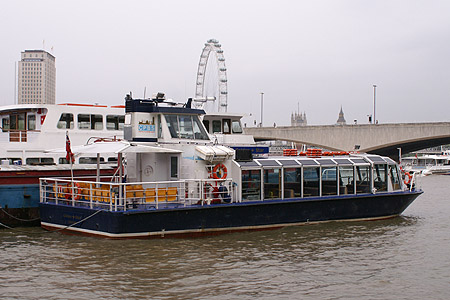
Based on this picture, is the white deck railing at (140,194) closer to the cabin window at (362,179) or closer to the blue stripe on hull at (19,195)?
the blue stripe on hull at (19,195)

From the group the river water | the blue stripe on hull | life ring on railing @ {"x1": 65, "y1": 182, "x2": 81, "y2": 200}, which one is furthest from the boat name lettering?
the blue stripe on hull

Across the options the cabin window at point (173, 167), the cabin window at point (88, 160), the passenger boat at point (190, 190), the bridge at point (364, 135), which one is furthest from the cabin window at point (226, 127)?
the bridge at point (364, 135)

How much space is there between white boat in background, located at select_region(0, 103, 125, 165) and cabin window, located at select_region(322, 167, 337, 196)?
10281 millimetres

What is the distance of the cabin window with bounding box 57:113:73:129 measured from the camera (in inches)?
981

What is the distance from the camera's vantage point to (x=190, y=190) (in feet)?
60.6

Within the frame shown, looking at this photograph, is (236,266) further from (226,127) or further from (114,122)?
(226,127)

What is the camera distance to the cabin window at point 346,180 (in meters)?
21.9

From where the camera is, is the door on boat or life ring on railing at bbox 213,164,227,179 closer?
life ring on railing at bbox 213,164,227,179

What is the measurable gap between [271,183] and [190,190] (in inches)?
132

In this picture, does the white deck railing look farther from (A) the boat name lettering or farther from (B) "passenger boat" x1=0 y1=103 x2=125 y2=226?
(A) the boat name lettering

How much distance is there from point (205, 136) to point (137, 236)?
16.2ft

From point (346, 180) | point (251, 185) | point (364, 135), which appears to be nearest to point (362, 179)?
point (346, 180)

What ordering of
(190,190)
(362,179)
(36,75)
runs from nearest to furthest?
(190,190) < (362,179) < (36,75)

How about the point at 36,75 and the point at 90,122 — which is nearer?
the point at 90,122
